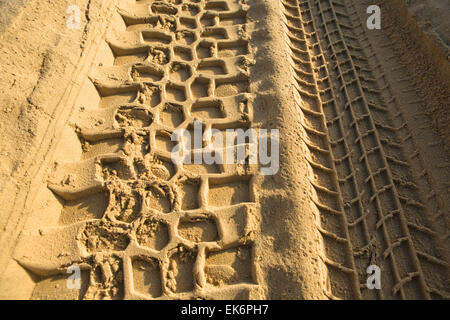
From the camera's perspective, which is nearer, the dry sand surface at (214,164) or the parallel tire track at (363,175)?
the dry sand surface at (214,164)

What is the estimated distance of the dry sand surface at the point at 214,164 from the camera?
162 centimetres

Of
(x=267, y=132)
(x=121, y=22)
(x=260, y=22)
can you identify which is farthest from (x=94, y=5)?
(x=267, y=132)

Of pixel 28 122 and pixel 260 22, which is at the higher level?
pixel 260 22

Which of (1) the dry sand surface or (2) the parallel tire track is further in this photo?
(2) the parallel tire track

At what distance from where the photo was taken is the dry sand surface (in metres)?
1.62

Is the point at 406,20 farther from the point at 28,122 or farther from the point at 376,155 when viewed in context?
the point at 28,122

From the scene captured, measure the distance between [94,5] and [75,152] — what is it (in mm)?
1449

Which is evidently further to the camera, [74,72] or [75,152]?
[74,72]

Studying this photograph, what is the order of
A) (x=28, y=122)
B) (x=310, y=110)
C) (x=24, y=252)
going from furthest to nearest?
(x=310, y=110) < (x=28, y=122) < (x=24, y=252)

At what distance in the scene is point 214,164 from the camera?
6.66 ft

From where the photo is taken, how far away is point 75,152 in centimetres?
200

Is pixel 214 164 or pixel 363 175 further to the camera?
pixel 363 175

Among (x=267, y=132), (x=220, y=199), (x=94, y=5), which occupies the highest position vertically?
(x=94, y=5)

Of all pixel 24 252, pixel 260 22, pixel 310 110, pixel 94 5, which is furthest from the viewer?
pixel 260 22
